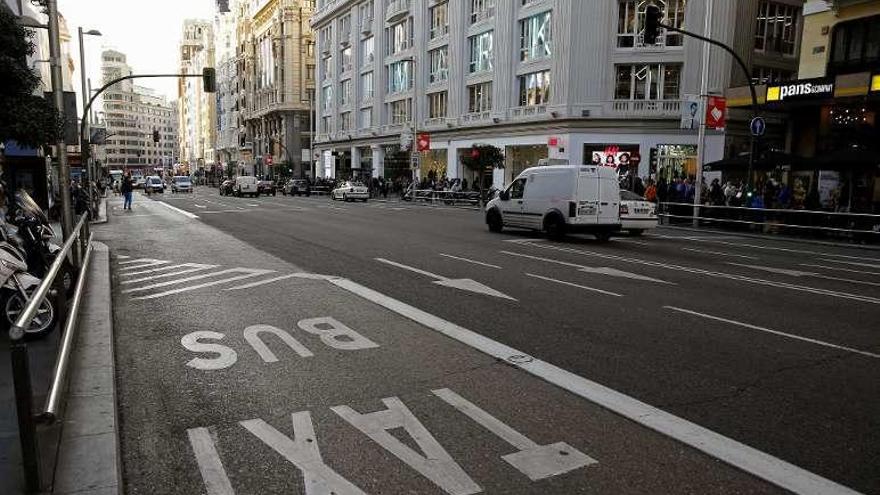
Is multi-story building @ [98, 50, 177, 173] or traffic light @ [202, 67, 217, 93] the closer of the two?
traffic light @ [202, 67, 217, 93]

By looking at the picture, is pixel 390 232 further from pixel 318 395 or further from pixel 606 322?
pixel 318 395

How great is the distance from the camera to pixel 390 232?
18.6 metres

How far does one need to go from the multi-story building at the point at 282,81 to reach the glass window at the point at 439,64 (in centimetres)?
3802

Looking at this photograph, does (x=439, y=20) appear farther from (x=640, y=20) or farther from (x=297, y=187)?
(x=640, y=20)

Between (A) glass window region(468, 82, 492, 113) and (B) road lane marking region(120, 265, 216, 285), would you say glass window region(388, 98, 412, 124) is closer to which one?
(A) glass window region(468, 82, 492, 113)

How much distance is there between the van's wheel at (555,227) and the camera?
1711 centimetres

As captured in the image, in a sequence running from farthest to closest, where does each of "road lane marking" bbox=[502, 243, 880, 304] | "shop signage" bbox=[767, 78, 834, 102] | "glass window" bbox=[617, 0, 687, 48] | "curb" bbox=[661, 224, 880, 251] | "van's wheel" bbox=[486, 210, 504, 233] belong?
1. "glass window" bbox=[617, 0, 687, 48]
2. "shop signage" bbox=[767, 78, 834, 102]
3. "van's wheel" bbox=[486, 210, 504, 233]
4. "curb" bbox=[661, 224, 880, 251]
5. "road lane marking" bbox=[502, 243, 880, 304]

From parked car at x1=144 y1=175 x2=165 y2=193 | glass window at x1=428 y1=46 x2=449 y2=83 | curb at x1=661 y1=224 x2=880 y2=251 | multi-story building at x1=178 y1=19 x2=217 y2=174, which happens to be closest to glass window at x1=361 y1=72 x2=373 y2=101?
glass window at x1=428 y1=46 x2=449 y2=83

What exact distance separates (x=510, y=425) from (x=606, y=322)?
11.4ft

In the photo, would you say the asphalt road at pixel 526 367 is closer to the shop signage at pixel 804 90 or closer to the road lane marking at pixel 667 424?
the road lane marking at pixel 667 424

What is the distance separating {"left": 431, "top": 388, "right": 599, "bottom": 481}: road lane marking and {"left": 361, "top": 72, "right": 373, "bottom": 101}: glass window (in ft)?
207

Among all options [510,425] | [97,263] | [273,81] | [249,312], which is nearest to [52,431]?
[510,425]

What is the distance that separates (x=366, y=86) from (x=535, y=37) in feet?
94.5

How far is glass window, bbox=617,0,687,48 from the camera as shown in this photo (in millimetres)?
37031
